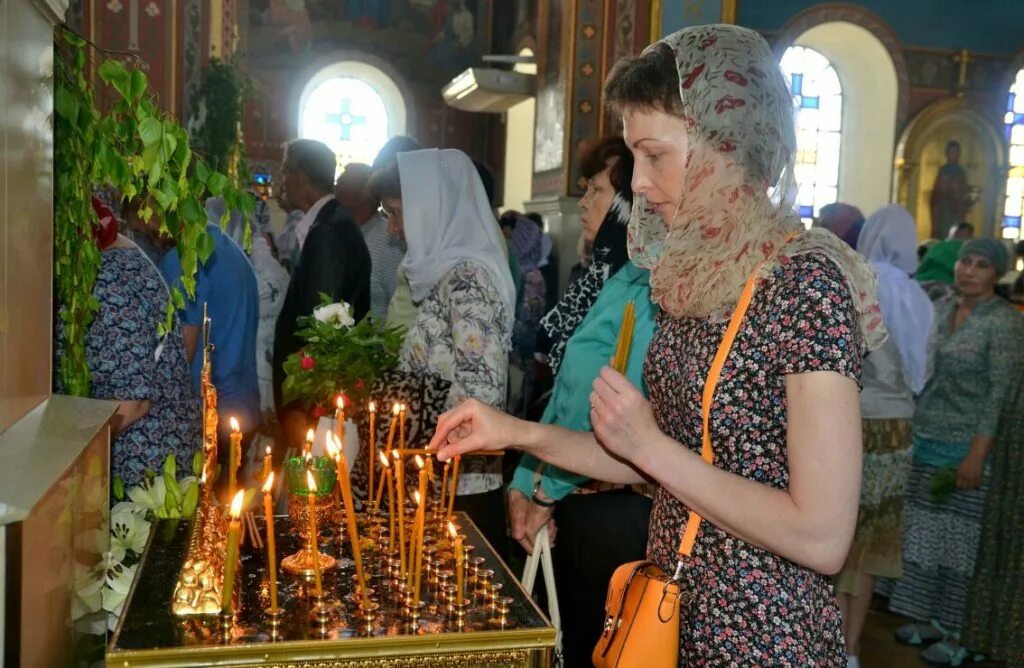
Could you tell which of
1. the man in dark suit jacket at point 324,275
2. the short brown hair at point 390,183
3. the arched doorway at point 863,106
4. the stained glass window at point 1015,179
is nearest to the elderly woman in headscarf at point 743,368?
the short brown hair at point 390,183

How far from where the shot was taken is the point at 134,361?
255 cm

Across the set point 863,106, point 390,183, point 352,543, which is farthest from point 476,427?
point 863,106

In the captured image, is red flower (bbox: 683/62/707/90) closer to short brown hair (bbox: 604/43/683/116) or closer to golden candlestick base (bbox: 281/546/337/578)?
short brown hair (bbox: 604/43/683/116)

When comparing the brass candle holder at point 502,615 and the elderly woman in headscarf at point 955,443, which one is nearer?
the brass candle holder at point 502,615

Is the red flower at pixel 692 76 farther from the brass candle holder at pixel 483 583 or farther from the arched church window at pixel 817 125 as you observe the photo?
the arched church window at pixel 817 125

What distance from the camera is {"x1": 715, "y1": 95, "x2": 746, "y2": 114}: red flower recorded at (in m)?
1.58

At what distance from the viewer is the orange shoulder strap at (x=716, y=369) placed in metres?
1.57

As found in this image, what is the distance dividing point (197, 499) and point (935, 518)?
13.1 ft

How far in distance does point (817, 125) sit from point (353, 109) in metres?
7.63

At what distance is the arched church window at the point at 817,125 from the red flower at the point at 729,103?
43.5ft

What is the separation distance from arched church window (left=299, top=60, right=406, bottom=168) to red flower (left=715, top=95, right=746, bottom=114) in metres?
15.8

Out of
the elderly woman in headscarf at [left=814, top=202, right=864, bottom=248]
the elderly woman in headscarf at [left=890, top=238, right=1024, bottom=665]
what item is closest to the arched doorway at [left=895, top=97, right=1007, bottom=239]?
the elderly woman in headscarf at [left=814, top=202, right=864, bottom=248]

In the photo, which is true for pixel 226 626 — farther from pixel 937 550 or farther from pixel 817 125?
pixel 817 125

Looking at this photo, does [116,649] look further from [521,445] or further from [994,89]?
[994,89]
